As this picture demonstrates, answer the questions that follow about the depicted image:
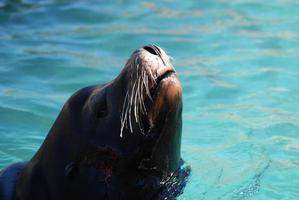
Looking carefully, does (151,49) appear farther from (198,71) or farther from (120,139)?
(198,71)

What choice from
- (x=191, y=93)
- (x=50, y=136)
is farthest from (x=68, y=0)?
(x=50, y=136)

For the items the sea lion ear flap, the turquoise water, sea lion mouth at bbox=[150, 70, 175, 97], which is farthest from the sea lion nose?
the turquoise water

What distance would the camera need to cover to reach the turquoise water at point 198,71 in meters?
6.85

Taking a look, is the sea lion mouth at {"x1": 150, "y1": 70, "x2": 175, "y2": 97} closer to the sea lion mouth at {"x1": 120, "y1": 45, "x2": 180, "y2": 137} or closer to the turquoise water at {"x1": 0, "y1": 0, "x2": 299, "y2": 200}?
the sea lion mouth at {"x1": 120, "y1": 45, "x2": 180, "y2": 137}

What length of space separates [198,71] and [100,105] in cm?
508

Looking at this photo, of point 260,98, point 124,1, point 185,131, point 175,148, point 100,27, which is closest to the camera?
point 175,148

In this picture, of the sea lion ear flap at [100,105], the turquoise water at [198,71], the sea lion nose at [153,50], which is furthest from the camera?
the turquoise water at [198,71]

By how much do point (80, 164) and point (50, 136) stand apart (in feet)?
1.25

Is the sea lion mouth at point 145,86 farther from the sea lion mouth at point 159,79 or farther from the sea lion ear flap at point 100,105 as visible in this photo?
the sea lion ear flap at point 100,105

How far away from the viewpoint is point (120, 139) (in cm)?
390

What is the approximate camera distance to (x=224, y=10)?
11445 mm

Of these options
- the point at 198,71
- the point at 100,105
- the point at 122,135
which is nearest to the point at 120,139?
the point at 122,135

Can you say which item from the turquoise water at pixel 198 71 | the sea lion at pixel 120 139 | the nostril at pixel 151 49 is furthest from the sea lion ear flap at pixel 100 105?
the turquoise water at pixel 198 71

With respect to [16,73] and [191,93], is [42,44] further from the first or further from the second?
[191,93]
